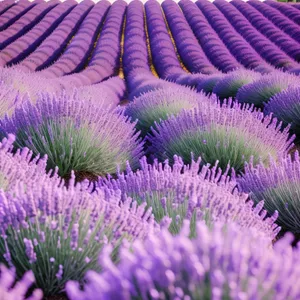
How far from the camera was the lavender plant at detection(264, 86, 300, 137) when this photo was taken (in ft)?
16.1

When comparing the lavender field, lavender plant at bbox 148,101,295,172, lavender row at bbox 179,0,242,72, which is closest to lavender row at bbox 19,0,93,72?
lavender row at bbox 179,0,242,72

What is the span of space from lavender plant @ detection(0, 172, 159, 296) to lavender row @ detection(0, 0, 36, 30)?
23237 mm

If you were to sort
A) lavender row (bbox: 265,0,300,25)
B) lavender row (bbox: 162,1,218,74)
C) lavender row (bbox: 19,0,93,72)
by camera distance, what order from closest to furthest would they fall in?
lavender row (bbox: 162,1,218,74)
lavender row (bbox: 19,0,93,72)
lavender row (bbox: 265,0,300,25)

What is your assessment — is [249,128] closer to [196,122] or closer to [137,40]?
[196,122]

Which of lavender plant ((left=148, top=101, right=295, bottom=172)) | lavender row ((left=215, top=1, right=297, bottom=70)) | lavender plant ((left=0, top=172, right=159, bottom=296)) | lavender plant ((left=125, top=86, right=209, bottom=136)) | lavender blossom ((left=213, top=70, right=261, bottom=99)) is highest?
lavender plant ((left=0, top=172, right=159, bottom=296))

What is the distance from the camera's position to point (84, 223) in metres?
1.82

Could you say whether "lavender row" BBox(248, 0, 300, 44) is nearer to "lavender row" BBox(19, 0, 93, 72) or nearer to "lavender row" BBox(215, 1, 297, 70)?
"lavender row" BBox(215, 1, 297, 70)

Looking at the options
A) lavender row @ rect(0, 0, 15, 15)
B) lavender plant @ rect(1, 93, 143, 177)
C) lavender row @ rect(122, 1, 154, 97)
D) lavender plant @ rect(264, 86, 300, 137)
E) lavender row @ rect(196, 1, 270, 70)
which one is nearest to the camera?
lavender plant @ rect(1, 93, 143, 177)

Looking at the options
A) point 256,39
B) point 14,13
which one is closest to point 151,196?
point 256,39

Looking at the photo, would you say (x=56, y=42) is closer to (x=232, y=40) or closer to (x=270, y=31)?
(x=232, y=40)

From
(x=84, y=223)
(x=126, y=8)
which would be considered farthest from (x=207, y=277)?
(x=126, y=8)

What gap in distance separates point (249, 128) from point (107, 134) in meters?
1.11

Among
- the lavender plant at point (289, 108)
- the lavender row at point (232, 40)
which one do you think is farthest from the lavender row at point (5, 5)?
the lavender plant at point (289, 108)

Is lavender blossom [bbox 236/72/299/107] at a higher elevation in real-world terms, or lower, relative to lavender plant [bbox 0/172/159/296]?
lower
